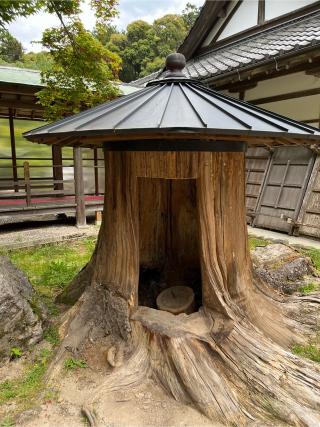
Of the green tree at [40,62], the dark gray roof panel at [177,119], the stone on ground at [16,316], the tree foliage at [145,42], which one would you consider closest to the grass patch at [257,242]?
the dark gray roof panel at [177,119]

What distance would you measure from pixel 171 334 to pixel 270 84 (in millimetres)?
7176

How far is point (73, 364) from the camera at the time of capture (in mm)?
2604

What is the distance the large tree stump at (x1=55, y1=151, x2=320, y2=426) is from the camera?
2212mm

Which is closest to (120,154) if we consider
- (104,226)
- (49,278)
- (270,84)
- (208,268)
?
(104,226)

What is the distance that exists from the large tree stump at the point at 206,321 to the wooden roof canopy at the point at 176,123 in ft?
0.41

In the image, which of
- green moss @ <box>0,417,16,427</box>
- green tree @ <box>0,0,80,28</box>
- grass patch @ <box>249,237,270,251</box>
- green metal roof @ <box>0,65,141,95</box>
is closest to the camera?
green moss @ <box>0,417,16,427</box>

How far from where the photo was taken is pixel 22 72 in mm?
7605

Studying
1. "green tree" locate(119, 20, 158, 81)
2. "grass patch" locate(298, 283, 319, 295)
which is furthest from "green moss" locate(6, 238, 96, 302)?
"green tree" locate(119, 20, 158, 81)

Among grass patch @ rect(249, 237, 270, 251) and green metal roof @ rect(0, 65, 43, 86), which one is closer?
grass patch @ rect(249, 237, 270, 251)

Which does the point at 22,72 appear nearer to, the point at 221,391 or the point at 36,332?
the point at 36,332

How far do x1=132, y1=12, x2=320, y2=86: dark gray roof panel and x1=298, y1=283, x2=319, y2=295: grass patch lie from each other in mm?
4162

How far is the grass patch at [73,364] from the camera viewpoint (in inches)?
102

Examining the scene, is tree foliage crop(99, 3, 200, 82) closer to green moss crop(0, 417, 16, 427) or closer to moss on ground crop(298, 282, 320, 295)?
moss on ground crop(298, 282, 320, 295)

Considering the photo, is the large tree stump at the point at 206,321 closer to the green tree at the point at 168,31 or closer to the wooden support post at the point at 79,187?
the wooden support post at the point at 79,187
